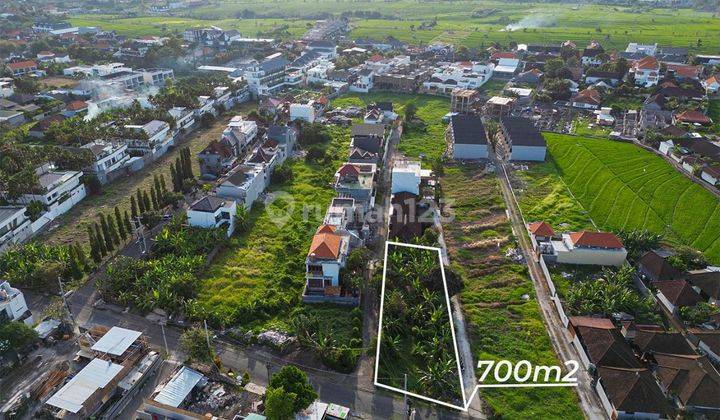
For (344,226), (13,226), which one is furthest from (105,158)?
(344,226)

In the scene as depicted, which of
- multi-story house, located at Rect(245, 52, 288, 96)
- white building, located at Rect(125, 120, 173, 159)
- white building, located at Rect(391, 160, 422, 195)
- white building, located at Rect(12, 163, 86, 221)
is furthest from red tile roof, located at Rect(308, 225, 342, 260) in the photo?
multi-story house, located at Rect(245, 52, 288, 96)

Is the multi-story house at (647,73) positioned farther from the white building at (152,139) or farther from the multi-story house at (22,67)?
the multi-story house at (22,67)

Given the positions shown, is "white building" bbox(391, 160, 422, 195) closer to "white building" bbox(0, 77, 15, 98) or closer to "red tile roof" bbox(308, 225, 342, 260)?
"red tile roof" bbox(308, 225, 342, 260)

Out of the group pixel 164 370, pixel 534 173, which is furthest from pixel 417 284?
pixel 534 173

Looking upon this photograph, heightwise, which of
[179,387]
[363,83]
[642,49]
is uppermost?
[642,49]

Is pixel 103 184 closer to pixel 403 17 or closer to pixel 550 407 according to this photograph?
pixel 550 407

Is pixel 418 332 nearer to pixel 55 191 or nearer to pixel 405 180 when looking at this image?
pixel 405 180
